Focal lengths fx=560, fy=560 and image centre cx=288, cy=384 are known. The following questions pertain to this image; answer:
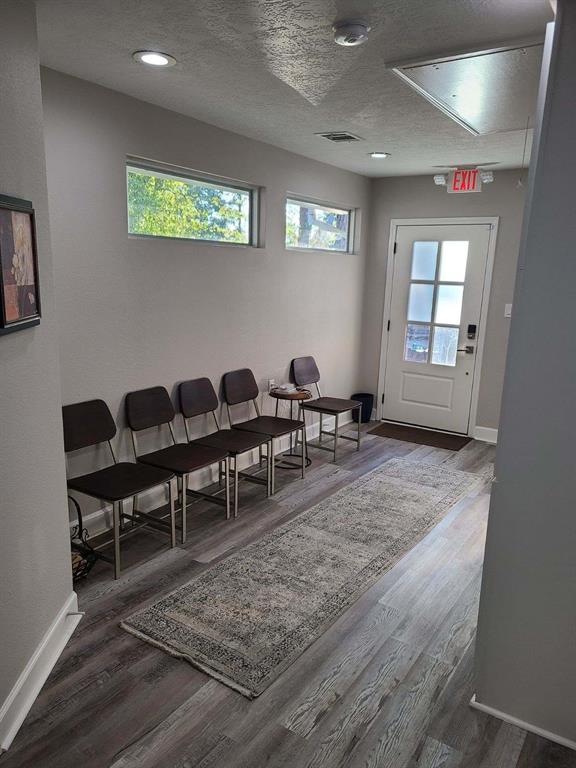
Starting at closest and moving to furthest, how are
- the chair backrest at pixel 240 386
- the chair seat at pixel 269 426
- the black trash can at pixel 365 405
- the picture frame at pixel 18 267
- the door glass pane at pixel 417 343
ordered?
1. the picture frame at pixel 18 267
2. the chair seat at pixel 269 426
3. the chair backrest at pixel 240 386
4. the door glass pane at pixel 417 343
5. the black trash can at pixel 365 405

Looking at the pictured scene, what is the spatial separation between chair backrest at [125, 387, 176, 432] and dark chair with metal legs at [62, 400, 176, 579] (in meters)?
0.18

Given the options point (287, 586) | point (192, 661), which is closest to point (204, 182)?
point (287, 586)

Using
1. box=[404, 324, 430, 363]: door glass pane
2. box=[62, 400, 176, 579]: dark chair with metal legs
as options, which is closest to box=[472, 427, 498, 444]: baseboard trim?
box=[404, 324, 430, 363]: door glass pane

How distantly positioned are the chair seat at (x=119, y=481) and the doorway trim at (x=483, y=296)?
344 centimetres

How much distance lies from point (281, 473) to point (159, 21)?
3.19 metres

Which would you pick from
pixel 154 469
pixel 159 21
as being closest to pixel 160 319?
pixel 154 469

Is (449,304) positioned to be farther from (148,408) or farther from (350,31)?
(350,31)

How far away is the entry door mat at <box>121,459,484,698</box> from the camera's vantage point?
2383 millimetres

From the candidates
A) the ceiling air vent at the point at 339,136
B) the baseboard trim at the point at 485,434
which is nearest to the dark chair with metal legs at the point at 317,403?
the baseboard trim at the point at 485,434

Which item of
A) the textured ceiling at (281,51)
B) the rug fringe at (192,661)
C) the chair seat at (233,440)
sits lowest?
the rug fringe at (192,661)

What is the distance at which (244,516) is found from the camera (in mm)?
3699

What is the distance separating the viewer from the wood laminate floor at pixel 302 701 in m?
1.89

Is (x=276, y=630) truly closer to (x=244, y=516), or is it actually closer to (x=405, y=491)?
(x=244, y=516)

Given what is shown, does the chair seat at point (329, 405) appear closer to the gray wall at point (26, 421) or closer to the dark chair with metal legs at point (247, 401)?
the dark chair with metal legs at point (247, 401)
